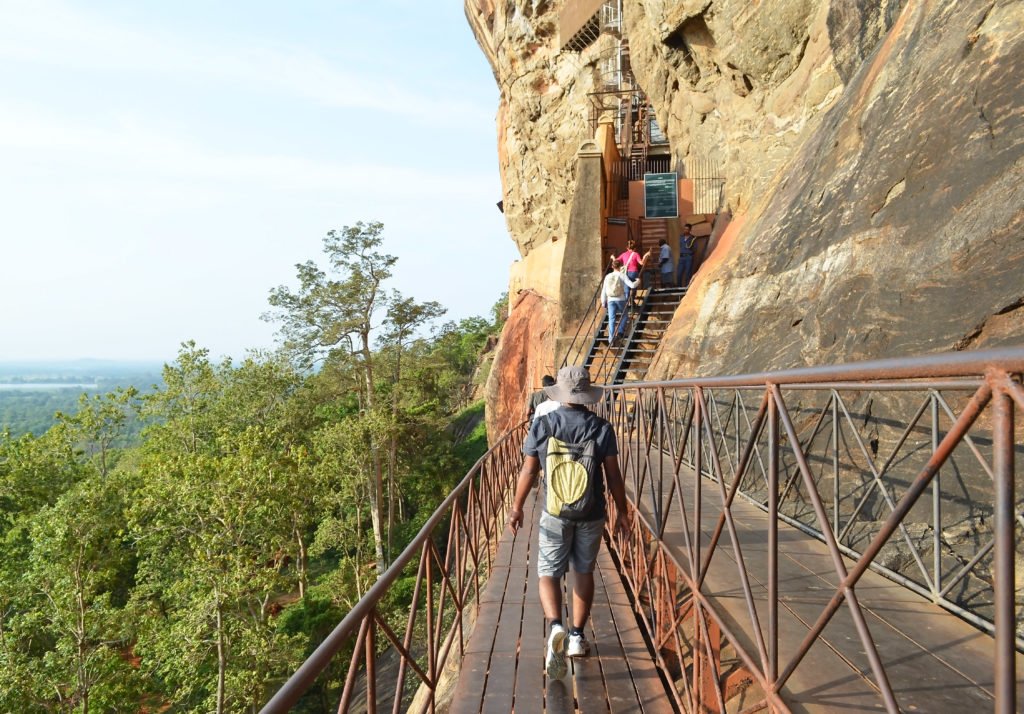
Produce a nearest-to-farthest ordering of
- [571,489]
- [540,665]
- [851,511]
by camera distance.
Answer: [571,489] → [540,665] → [851,511]

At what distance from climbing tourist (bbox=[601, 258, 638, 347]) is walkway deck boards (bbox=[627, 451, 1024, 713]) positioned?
8.74 meters

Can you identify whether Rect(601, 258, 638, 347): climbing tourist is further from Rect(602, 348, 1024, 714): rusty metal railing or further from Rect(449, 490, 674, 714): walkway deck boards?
Rect(449, 490, 674, 714): walkway deck boards

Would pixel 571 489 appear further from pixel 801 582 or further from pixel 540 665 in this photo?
pixel 801 582

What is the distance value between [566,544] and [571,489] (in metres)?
0.38

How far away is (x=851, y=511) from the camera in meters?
4.23

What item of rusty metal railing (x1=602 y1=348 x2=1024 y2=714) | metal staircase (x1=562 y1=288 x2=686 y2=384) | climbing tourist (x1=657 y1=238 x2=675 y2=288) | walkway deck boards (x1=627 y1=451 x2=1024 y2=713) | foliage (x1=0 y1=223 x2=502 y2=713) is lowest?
foliage (x1=0 y1=223 x2=502 y2=713)

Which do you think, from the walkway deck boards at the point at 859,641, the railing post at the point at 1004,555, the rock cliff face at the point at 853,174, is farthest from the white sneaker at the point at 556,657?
the rock cliff face at the point at 853,174

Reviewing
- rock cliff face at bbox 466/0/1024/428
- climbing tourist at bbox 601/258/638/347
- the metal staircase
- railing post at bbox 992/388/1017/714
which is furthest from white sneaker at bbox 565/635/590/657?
climbing tourist at bbox 601/258/638/347

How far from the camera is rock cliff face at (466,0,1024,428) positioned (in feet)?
13.9

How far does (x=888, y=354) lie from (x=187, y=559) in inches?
795

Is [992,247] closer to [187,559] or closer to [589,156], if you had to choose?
[589,156]

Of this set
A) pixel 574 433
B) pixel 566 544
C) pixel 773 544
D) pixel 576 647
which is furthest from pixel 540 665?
pixel 773 544

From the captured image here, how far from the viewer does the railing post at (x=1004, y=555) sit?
3.02ft

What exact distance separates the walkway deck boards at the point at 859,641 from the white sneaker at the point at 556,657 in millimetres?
849
